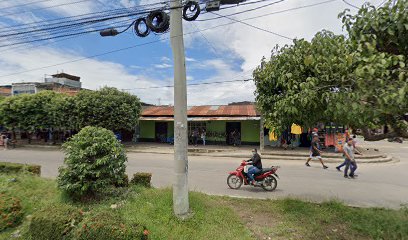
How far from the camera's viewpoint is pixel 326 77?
360cm

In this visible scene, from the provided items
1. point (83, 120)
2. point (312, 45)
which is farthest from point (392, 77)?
point (83, 120)

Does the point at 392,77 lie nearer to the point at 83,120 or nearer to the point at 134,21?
the point at 134,21

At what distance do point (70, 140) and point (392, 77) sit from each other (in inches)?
293

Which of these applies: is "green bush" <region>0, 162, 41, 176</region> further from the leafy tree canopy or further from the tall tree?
the leafy tree canopy

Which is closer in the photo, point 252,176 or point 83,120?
point 252,176

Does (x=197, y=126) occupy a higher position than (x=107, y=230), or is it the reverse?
(x=197, y=126)

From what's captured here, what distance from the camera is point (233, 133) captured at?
2147cm

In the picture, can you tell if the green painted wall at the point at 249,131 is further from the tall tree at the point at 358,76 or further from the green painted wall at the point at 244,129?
the tall tree at the point at 358,76

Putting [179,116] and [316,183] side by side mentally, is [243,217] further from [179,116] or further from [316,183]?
[316,183]

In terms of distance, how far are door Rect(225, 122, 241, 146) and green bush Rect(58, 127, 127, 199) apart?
50.8 ft

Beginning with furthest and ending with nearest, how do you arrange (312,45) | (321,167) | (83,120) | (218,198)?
(83,120) < (321,167) < (218,198) < (312,45)

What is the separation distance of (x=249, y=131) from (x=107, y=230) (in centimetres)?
1852

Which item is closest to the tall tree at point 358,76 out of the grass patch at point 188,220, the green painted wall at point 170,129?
the grass patch at point 188,220

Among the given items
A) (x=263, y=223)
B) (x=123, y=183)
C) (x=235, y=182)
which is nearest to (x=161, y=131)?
(x=235, y=182)
